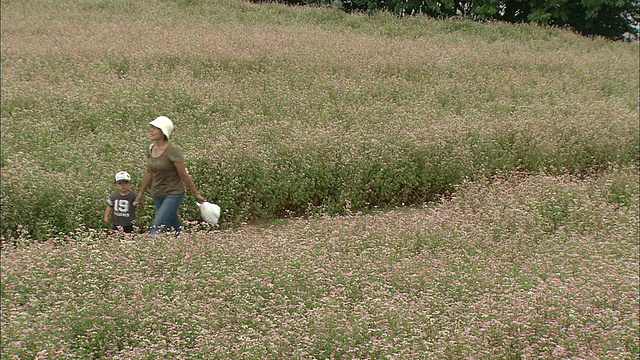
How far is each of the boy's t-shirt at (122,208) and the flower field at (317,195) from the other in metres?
0.43

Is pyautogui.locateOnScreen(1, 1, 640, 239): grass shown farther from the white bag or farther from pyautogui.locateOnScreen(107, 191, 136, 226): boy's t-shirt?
the white bag

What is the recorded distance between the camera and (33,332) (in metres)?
5.43

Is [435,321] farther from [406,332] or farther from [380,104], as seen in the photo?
[380,104]

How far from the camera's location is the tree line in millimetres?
28083

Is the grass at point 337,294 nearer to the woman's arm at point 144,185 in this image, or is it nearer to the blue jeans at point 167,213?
the blue jeans at point 167,213

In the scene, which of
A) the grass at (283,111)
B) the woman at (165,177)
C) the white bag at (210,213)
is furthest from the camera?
the grass at (283,111)

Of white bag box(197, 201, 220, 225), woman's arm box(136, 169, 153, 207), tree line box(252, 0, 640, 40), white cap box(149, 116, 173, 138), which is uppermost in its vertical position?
tree line box(252, 0, 640, 40)

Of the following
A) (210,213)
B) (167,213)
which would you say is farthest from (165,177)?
(210,213)

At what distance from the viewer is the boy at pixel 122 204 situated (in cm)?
840

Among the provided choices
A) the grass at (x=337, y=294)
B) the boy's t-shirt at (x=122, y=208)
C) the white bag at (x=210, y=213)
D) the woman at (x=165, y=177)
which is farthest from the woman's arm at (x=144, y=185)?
the grass at (x=337, y=294)

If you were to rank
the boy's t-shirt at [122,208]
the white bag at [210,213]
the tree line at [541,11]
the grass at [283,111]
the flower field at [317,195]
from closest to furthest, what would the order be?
the flower field at [317,195]
the boy's t-shirt at [122,208]
the white bag at [210,213]
the grass at [283,111]
the tree line at [541,11]

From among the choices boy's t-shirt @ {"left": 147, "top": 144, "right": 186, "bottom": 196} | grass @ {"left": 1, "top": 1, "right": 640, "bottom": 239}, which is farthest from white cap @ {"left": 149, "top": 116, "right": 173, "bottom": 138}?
grass @ {"left": 1, "top": 1, "right": 640, "bottom": 239}

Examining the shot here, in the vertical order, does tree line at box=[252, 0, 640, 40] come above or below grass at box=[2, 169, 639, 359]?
above

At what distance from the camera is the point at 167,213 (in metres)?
8.40
